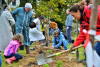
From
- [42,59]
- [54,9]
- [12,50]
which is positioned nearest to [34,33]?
[12,50]

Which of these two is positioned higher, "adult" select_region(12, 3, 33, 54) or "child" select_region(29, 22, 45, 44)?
"adult" select_region(12, 3, 33, 54)

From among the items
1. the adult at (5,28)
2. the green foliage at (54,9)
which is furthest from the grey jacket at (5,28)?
the green foliage at (54,9)

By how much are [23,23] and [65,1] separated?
8.84m

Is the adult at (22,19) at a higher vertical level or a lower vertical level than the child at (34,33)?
higher

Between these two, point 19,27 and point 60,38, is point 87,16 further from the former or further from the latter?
point 19,27

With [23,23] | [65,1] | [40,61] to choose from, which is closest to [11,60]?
[40,61]

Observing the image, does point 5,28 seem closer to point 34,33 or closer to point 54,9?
point 34,33

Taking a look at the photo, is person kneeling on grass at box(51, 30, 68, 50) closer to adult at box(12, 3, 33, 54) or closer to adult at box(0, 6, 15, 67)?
adult at box(12, 3, 33, 54)

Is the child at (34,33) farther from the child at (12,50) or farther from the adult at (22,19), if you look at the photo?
the child at (12,50)

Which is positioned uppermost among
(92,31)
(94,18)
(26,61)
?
(94,18)

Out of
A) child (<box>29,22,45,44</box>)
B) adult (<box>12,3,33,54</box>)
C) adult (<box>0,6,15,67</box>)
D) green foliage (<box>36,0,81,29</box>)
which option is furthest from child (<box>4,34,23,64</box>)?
green foliage (<box>36,0,81,29</box>)

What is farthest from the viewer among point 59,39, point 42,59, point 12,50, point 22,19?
point 59,39

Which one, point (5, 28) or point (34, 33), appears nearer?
point (5, 28)

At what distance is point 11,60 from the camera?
14.1 feet
